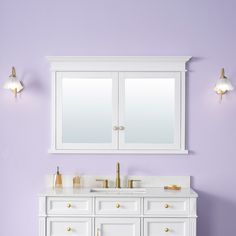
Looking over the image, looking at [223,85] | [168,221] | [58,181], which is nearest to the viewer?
[168,221]

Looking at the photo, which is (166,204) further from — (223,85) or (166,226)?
A: (223,85)

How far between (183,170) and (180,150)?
0.19m

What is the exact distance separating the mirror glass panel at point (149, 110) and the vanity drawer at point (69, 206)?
71 centimetres

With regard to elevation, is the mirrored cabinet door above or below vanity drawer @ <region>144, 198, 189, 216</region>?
above

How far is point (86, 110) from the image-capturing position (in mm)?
3898

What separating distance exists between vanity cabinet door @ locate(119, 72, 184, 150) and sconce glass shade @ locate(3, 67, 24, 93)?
2.92ft

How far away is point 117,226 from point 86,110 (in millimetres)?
1060

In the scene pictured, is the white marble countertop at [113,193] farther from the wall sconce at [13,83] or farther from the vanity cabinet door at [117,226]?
the wall sconce at [13,83]

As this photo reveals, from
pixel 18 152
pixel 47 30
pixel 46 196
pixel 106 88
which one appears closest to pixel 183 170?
pixel 106 88

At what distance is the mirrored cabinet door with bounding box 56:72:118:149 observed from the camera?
3865mm

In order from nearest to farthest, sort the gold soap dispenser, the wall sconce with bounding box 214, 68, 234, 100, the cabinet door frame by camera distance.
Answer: the cabinet door frame < the wall sconce with bounding box 214, 68, 234, 100 < the gold soap dispenser

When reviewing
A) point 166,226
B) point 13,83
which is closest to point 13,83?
point 13,83

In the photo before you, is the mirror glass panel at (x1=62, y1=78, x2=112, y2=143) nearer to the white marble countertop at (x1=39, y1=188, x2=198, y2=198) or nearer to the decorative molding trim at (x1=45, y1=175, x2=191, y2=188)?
the decorative molding trim at (x1=45, y1=175, x2=191, y2=188)

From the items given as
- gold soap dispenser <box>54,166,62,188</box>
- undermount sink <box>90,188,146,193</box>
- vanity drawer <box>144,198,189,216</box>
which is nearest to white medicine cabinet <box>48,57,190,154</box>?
gold soap dispenser <box>54,166,62,188</box>
